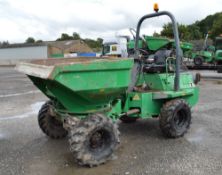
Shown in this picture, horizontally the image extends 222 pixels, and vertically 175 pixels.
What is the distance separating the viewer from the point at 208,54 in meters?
18.0

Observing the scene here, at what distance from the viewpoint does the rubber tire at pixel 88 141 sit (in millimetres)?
3809

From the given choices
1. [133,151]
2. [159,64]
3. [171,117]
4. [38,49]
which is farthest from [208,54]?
[38,49]

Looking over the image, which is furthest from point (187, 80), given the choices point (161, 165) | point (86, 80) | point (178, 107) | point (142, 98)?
point (86, 80)

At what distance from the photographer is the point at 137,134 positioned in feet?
17.9

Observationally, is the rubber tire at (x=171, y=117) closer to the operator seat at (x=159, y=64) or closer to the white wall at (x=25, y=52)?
the operator seat at (x=159, y=64)

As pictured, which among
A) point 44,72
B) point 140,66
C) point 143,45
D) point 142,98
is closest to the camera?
point 44,72

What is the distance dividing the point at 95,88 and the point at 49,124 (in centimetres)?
170

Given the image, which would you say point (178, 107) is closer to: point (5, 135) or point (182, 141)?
point (182, 141)

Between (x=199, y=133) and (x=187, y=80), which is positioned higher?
(x=187, y=80)

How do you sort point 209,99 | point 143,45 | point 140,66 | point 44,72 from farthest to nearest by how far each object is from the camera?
point 209,99 < point 143,45 < point 140,66 < point 44,72

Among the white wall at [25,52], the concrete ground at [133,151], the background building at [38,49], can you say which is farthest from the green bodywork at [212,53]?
the white wall at [25,52]

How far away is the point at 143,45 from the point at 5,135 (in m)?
3.39

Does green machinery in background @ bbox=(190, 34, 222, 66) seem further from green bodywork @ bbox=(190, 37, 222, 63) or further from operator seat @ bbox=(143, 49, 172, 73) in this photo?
operator seat @ bbox=(143, 49, 172, 73)

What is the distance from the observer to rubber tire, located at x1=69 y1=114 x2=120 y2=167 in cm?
381
